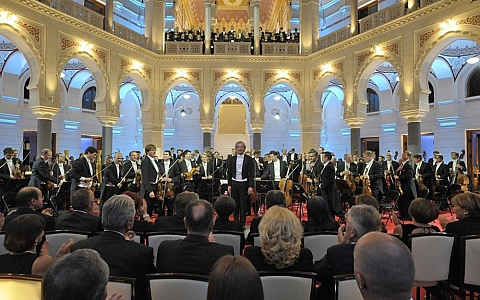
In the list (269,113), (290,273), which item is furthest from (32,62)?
(269,113)

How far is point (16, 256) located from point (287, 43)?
51.2 feet

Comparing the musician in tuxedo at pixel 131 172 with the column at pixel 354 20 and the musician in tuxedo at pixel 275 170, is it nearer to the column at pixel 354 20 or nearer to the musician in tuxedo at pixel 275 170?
the musician in tuxedo at pixel 275 170

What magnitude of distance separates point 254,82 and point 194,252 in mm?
14339

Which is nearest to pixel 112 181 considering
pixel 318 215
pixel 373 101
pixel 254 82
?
pixel 318 215

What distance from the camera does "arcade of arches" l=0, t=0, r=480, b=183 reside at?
11.0 meters

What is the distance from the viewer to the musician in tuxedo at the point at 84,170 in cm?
717

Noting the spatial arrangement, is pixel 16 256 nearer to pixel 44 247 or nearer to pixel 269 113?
pixel 44 247

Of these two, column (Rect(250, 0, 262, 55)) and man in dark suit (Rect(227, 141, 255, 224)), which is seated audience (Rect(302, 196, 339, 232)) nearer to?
man in dark suit (Rect(227, 141, 255, 224))

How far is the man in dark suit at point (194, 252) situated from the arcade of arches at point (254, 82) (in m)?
10.6

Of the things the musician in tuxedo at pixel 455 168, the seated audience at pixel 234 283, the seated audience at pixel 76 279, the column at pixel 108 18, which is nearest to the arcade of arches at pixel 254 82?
the column at pixel 108 18

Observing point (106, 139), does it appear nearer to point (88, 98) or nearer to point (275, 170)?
point (88, 98)

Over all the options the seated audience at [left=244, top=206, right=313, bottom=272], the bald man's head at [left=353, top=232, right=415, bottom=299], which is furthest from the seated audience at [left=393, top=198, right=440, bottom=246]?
the bald man's head at [left=353, top=232, right=415, bottom=299]

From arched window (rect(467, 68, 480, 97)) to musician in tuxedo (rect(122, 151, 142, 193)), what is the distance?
1342cm

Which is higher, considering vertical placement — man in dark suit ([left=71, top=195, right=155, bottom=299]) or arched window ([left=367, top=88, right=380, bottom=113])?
arched window ([left=367, top=88, right=380, bottom=113])
